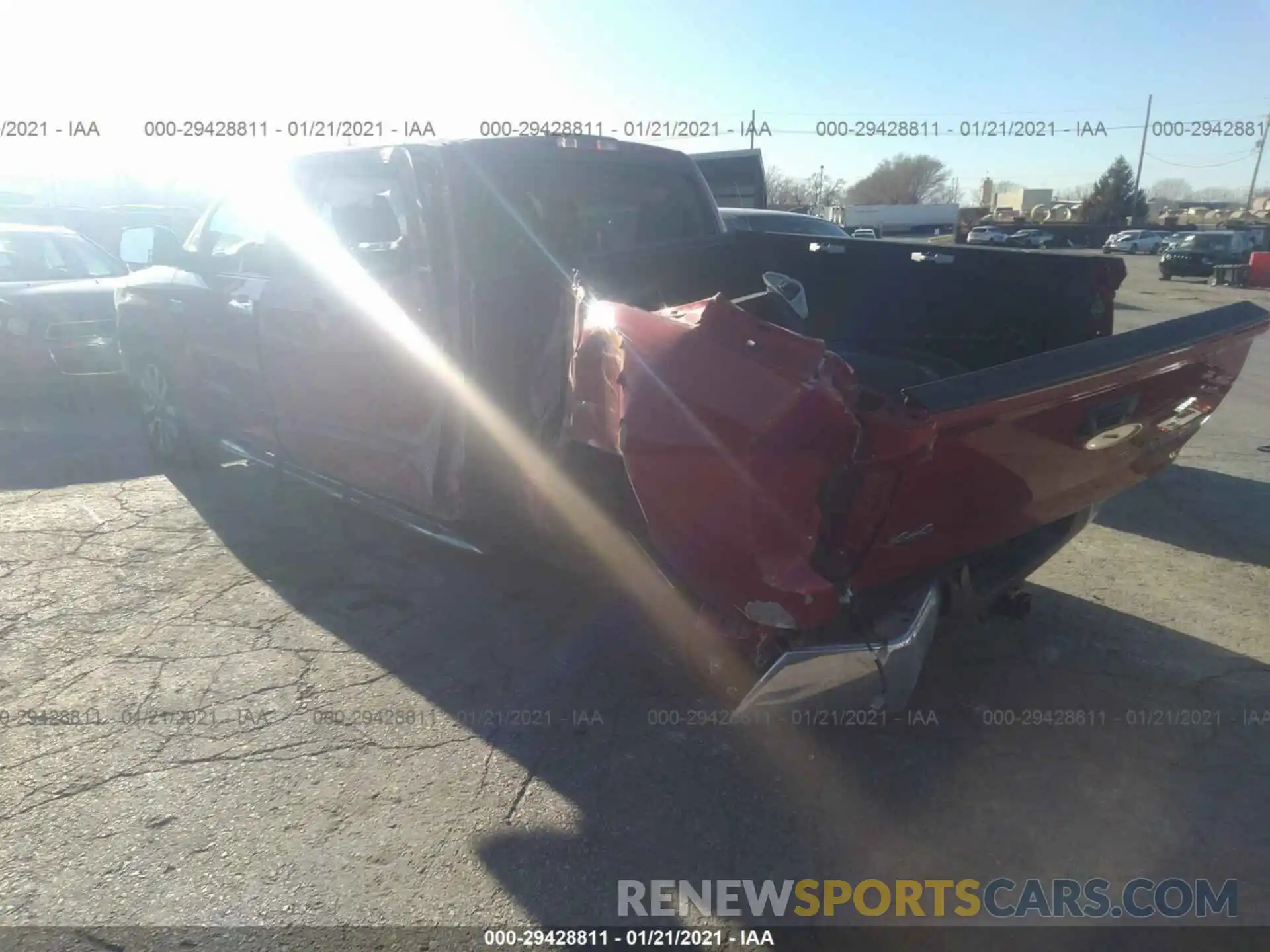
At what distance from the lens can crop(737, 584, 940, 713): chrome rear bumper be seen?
2375 millimetres

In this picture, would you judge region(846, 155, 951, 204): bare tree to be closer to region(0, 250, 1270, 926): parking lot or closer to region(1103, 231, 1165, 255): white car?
region(1103, 231, 1165, 255): white car

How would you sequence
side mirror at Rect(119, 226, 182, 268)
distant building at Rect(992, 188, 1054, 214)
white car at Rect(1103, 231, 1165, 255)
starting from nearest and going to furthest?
side mirror at Rect(119, 226, 182, 268) → white car at Rect(1103, 231, 1165, 255) → distant building at Rect(992, 188, 1054, 214)

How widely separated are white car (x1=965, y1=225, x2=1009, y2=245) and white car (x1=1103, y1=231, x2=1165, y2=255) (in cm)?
539

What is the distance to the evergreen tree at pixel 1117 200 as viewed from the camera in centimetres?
6231

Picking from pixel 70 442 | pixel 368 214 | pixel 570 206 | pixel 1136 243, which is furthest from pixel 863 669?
pixel 1136 243

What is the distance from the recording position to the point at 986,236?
1805 inches

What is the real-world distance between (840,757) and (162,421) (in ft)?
16.7

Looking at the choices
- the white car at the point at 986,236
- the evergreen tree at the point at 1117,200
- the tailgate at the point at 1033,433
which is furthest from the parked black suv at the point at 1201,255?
the evergreen tree at the point at 1117,200

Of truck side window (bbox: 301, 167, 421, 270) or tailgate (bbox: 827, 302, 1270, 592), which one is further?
truck side window (bbox: 301, 167, 421, 270)

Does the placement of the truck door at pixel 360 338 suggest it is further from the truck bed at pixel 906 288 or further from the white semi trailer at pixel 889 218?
the white semi trailer at pixel 889 218

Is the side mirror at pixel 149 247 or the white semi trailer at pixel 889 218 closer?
the side mirror at pixel 149 247

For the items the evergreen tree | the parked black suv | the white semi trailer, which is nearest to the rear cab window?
the parked black suv

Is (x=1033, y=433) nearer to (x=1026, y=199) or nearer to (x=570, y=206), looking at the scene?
(x=570, y=206)

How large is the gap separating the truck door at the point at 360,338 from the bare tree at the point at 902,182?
8388 centimetres
